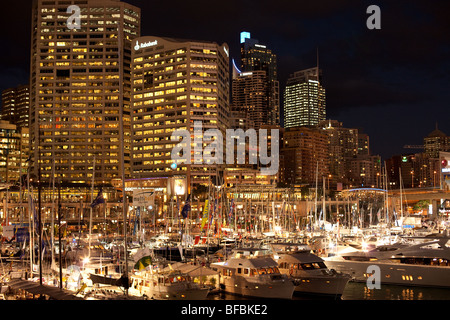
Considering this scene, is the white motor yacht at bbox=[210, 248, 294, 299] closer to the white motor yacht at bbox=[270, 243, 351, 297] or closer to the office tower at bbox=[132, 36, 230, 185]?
the white motor yacht at bbox=[270, 243, 351, 297]

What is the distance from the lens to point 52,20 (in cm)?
19675

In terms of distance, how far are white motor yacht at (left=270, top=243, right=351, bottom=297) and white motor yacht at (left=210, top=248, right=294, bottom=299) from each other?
1928 millimetres

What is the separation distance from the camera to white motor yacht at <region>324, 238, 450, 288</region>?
44469mm

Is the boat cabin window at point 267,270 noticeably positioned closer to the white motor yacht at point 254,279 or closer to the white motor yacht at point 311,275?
the white motor yacht at point 254,279

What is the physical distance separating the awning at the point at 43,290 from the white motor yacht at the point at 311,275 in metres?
18.6

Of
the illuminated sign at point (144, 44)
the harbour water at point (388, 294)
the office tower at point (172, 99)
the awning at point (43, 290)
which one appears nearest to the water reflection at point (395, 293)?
the harbour water at point (388, 294)

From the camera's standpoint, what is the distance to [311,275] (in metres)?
41.5

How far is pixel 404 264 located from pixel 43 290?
3301cm

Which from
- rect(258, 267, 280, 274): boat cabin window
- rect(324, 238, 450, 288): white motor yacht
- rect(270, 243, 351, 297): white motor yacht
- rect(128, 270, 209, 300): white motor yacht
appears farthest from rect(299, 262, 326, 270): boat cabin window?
rect(128, 270, 209, 300): white motor yacht

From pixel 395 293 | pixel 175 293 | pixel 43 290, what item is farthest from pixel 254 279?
pixel 43 290

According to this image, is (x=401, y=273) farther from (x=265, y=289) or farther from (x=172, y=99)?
(x=172, y=99)
